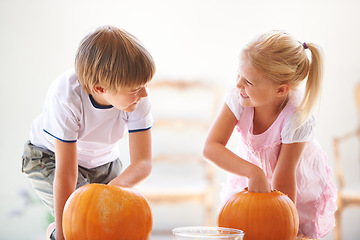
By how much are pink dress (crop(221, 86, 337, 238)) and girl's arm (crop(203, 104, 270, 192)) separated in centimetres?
4

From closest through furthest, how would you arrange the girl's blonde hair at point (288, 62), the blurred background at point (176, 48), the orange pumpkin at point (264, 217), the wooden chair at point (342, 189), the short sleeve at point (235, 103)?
the orange pumpkin at point (264, 217), the girl's blonde hair at point (288, 62), the short sleeve at point (235, 103), the wooden chair at point (342, 189), the blurred background at point (176, 48)

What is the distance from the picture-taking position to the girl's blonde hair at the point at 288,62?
4.27 feet

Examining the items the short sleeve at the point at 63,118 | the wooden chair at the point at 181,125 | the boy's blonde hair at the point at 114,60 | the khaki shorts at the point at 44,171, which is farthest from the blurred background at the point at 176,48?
the boy's blonde hair at the point at 114,60

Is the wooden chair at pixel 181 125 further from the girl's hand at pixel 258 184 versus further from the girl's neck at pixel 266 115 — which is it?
the girl's hand at pixel 258 184

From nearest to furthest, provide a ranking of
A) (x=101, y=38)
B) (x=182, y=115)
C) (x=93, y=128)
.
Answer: (x=101, y=38)
(x=93, y=128)
(x=182, y=115)

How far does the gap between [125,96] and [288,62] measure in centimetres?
49

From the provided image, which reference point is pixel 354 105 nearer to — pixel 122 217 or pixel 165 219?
pixel 165 219

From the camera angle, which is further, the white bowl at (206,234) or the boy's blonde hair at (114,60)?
the boy's blonde hair at (114,60)

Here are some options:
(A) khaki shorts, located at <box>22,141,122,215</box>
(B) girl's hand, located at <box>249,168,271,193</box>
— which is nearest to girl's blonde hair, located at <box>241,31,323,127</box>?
(B) girl's hand, located at <box>249,168,271,193</box>

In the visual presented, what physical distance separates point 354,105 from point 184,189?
1.30 m

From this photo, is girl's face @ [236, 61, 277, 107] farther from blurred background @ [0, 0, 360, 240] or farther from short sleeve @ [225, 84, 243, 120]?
blurred background @ [0, 0, 360, 240]

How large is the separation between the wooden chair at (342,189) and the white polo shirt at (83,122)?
1468 millimetres

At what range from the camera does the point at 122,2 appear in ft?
9.74

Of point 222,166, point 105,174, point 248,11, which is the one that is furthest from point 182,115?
point 222,166
